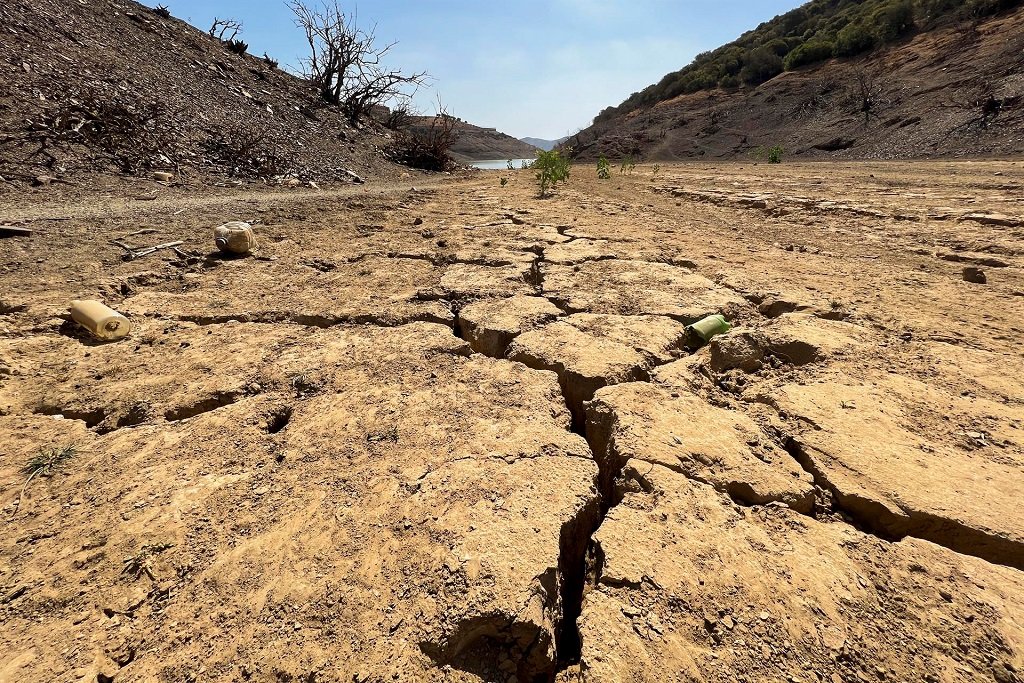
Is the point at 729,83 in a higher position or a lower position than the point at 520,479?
higher

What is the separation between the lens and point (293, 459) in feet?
3.93

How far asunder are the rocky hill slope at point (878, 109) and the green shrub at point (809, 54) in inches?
22.0

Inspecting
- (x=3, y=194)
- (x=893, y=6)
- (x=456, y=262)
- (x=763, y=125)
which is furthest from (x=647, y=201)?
(x=893, y=6)

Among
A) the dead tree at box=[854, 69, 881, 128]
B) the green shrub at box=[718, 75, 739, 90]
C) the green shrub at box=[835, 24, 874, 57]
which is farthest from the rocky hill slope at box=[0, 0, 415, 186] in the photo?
the green shrub at box=[718, 75, 739, 90]

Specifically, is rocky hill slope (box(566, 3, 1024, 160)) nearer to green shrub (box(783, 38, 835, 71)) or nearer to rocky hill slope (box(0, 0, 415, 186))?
green shrub (box(783, 38, 835, 71))

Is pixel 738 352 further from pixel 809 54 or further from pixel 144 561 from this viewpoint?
pixel 809 54

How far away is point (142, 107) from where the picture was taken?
18.2ft

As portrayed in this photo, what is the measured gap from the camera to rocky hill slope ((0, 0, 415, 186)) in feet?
15.1

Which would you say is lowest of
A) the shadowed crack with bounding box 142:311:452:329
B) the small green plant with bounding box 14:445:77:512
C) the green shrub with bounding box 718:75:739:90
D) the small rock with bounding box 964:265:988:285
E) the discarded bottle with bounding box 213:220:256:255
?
the small green plant with bounding box 14:445:77:512

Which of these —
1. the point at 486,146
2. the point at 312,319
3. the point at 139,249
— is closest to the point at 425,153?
the point at 139,249

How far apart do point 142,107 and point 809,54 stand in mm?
20910

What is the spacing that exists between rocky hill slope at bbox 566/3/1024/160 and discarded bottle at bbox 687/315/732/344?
29.4ft

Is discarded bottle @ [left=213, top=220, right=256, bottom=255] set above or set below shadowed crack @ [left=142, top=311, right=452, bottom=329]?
above

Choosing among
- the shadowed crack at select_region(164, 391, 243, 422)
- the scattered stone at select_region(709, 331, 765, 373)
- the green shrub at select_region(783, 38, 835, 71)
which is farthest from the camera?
the green shrub at select_region(783, 38, 835, 71)
